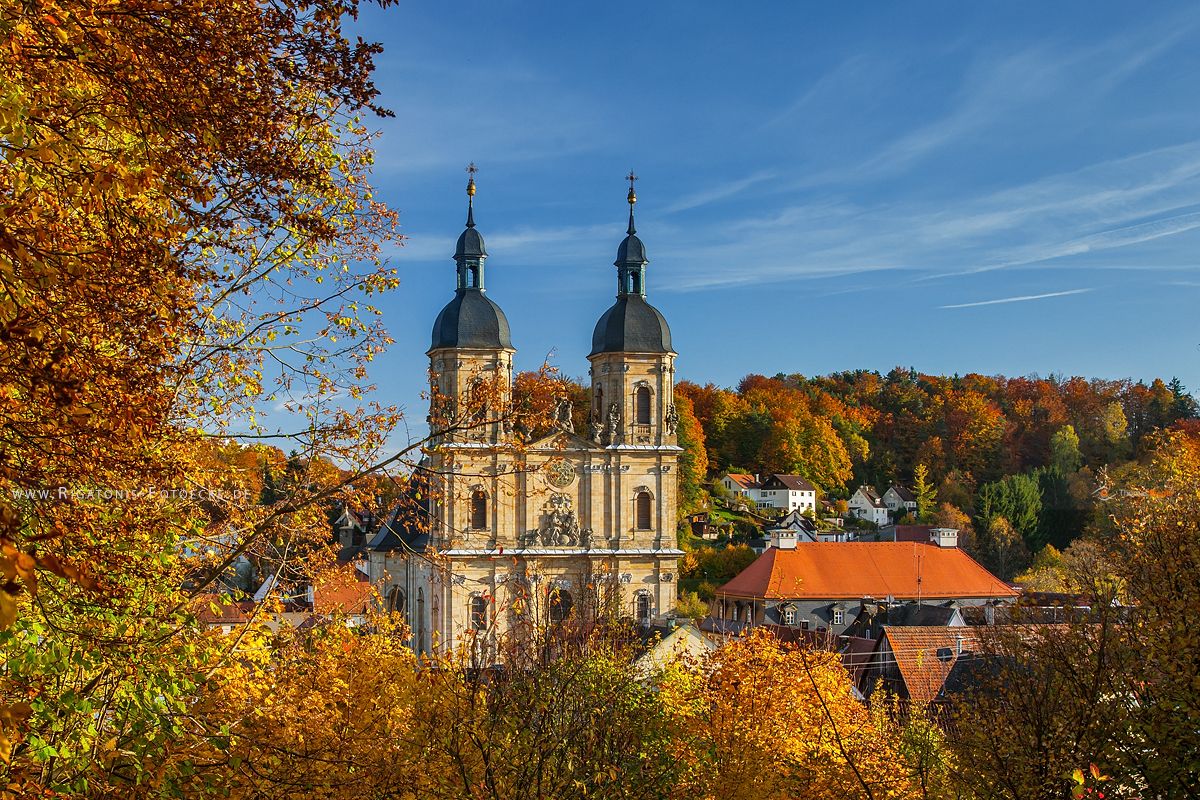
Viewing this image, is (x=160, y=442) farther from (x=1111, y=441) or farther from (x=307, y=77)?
(x=1111, y=441)

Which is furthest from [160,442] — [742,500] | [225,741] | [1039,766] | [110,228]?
[742,500]

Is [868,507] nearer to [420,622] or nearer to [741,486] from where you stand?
[741,486]

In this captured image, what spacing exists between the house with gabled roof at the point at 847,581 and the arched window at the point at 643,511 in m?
8.43

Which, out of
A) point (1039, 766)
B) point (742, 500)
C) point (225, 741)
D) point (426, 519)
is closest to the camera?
point (225, 741)

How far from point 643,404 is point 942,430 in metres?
78.3

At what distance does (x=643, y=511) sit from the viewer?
4672 cm

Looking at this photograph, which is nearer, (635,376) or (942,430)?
(635,376)

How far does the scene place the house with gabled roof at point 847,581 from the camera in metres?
52.9

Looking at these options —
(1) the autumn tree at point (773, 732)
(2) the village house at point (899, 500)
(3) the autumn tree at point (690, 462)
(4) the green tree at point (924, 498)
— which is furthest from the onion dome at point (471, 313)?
(2) the village house at point (899, 500)

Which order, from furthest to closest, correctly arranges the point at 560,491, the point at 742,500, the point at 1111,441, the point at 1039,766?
the point at 1111,441 → the point at 742,500 → the point at 560,491 → the point at 1039,766

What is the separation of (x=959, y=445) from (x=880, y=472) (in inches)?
329

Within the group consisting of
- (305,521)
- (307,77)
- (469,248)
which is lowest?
(305,521)

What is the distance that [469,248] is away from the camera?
4753cm

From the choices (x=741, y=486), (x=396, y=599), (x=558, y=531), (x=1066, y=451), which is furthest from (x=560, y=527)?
(x=1066, y=451)
